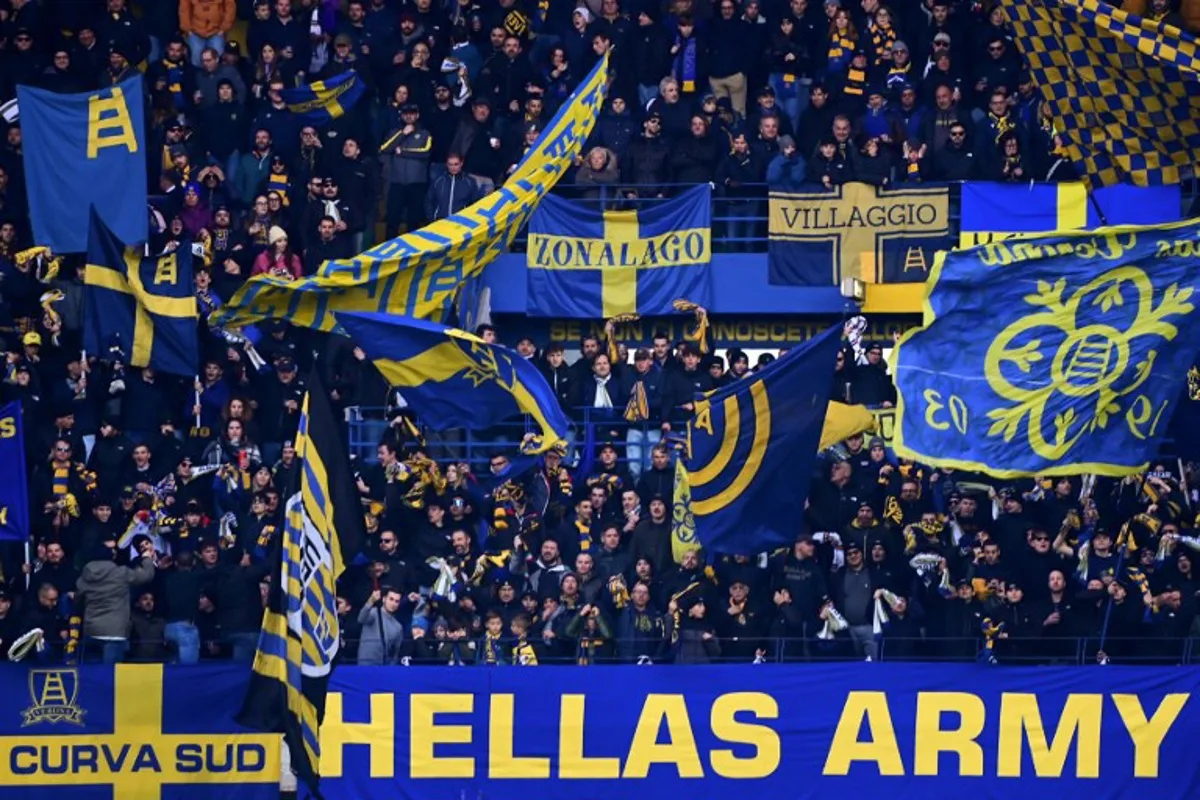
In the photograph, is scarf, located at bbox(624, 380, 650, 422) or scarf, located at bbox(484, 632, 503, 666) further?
scarf, located at bbox(624, 380, 650, 422)

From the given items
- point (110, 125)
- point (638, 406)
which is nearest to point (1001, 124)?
point (638, 406)

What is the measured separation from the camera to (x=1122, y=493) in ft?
87.1

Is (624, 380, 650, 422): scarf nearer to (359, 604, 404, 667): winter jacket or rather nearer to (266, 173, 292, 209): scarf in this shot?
(359, 604, 404, 667): winter jacket

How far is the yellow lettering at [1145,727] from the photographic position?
25.5 m

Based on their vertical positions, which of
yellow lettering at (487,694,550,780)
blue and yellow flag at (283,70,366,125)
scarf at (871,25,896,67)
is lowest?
yellow lettering at (487,694,550,780)

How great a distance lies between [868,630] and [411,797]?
423 cm

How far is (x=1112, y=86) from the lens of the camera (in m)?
23.7

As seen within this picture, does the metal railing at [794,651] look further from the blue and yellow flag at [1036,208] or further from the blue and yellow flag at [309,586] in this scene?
the blue and yellow flag at [1036,208]

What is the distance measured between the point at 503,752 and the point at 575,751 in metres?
0.62

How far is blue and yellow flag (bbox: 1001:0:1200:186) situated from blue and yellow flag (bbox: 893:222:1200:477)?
143 cm

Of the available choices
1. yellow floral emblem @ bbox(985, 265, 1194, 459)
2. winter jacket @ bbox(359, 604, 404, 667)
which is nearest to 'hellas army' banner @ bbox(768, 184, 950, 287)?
winter jacket @ bbox(359, 604, 404, 667)

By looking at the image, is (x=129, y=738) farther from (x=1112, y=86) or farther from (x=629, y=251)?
(x=1112, y=86)

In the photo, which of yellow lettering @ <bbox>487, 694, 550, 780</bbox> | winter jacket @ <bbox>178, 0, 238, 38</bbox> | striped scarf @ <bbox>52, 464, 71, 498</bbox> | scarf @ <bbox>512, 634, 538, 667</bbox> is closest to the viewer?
yellow lettering @ <bbox>487, 694, 550, 780</bbox>

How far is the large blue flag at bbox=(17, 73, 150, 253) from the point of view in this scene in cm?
2956
